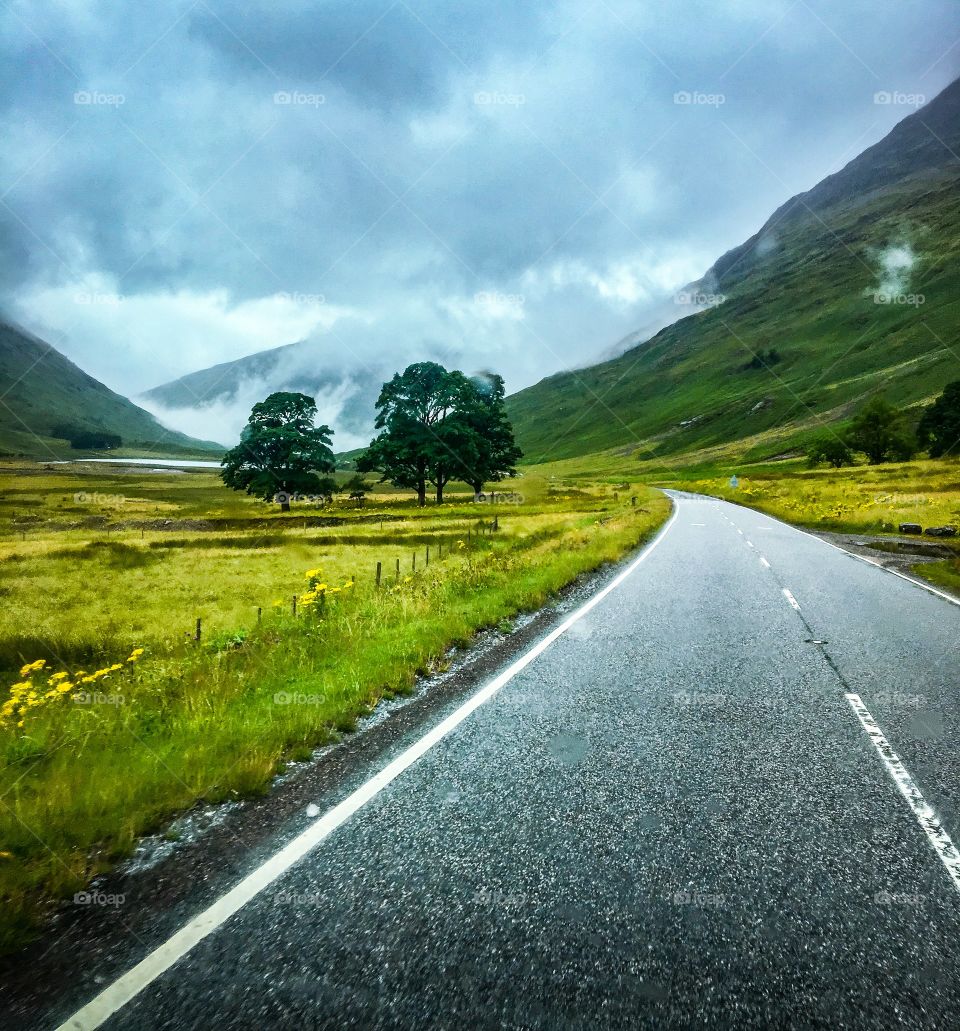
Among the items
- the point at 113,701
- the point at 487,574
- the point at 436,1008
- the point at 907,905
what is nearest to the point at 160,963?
the point at 436,1008

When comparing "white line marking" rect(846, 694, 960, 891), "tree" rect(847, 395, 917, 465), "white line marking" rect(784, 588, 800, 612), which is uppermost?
"tree" rect(847, 395, 917, 465)

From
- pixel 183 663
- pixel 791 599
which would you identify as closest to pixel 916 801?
pixel 791 599

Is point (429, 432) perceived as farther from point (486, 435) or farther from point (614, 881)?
point (614, 881)

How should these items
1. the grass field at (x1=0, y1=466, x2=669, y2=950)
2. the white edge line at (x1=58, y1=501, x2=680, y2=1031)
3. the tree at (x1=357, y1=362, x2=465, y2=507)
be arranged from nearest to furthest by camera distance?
the white edge line at (x1=58, y1=501, x2=680, y2=1031) → the grass field at (x1=0, y1=466, x2=669, y2=950) → the tree at (x1=357, y1=362, x2=465, y2=507)

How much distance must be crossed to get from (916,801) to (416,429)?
49394 millimetres

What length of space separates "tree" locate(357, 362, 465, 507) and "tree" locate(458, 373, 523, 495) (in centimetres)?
178

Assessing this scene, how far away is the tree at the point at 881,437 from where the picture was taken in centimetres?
9044

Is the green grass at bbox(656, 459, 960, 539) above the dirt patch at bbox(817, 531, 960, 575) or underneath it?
above

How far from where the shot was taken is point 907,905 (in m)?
3.00

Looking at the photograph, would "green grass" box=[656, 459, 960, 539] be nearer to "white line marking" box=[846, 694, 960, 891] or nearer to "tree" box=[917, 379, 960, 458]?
"tree" box=[917, 379, 960, 458]

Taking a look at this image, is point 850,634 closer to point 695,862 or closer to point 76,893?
point 695,862

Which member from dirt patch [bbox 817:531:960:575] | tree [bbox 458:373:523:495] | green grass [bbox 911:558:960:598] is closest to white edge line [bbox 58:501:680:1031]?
green grass [bbox 911:558:960:598]

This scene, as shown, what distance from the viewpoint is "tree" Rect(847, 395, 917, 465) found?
9044 centimetres

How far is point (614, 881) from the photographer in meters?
3.15
